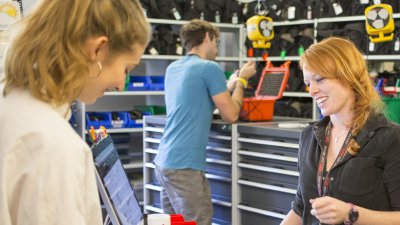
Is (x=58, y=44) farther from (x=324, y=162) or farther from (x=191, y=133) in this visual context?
(x=191, y=133)

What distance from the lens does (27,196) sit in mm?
855

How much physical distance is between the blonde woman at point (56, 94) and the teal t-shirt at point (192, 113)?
2.22 meters

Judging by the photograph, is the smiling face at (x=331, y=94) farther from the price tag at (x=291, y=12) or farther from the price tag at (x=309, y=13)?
the price tag at (x=291, y=12)

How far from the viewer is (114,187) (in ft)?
4.86

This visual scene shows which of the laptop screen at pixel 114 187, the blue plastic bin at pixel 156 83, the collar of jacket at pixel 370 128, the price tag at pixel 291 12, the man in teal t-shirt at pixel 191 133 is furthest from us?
the price tag at pixel 291 12

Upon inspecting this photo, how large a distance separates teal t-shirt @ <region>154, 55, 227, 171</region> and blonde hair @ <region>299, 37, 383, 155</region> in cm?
139

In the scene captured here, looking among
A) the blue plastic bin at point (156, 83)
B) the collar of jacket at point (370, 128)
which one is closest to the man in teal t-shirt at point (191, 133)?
the collar of jacket at point (370, 128)

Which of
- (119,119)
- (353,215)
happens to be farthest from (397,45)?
(353,215)

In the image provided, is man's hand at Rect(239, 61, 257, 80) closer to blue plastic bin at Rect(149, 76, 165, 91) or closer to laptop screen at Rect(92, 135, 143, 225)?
blue plastic bin at Rect(149, 76, 165, 91)

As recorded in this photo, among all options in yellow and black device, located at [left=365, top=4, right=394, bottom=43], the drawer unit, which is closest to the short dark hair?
the drawer unit

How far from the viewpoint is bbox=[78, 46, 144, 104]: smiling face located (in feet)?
3.22

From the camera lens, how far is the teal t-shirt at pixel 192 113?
324 cm

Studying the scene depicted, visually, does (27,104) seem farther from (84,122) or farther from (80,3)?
(84,122)

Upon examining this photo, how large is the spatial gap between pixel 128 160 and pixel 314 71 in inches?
148
